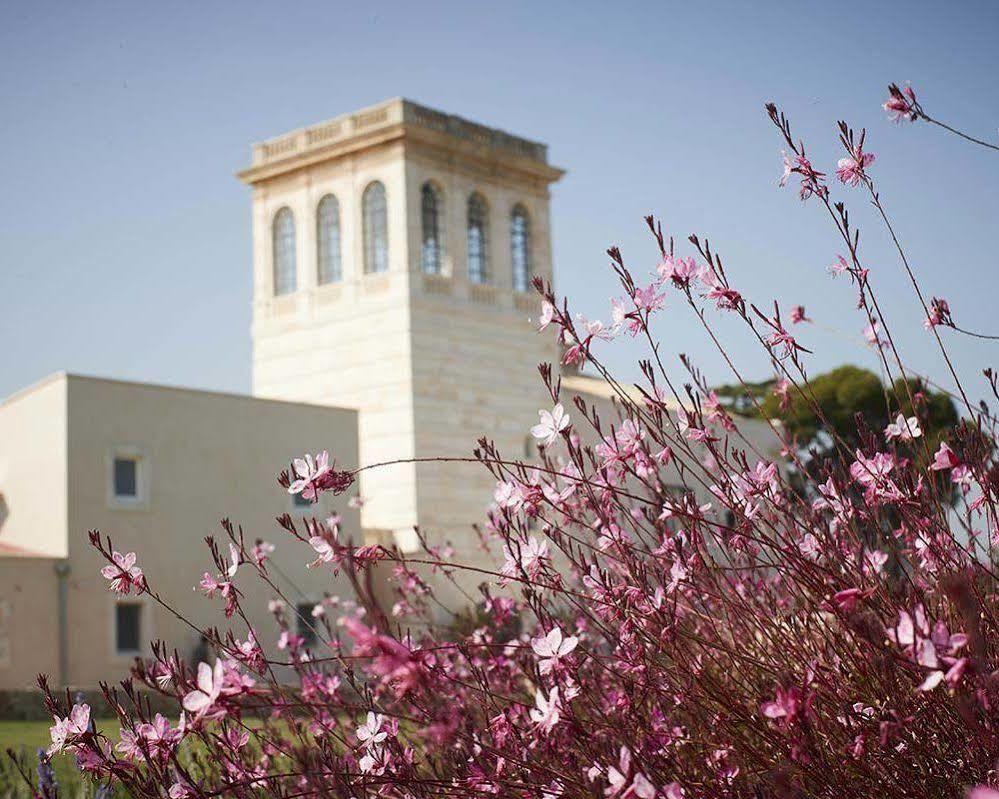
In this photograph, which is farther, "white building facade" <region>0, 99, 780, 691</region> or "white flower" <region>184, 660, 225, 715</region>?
"white building facade" <region>0, 99, 780, 691</region>

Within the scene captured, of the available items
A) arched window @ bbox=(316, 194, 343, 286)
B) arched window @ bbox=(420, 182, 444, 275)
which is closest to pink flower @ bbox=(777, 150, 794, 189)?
arched window @ bbox=(420, 182, 444, 275)

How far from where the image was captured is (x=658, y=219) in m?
A: 3.33

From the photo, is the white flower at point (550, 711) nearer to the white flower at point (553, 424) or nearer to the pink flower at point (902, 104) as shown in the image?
the white flower at point (553, 424)

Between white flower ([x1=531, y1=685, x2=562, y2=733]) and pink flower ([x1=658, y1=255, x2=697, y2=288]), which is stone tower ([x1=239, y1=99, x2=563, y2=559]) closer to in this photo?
pink flower ([x1=658, y1=255, x2=697, y2=288])

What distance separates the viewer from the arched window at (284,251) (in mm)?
33406

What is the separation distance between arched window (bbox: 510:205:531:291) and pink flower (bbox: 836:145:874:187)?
3025 centimetres

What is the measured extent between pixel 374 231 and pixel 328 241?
1367mm

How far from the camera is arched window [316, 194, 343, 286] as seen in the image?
3281 centimetres

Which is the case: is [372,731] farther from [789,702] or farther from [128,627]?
[128,627]

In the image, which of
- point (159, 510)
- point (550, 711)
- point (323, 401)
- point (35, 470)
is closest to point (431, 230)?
point (323, 401)

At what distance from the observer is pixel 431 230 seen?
3247 centimetres

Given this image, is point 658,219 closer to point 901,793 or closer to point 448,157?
point 901,793

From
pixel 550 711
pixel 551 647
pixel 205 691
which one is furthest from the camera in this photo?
pixel 551 647

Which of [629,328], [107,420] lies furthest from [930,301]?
[107,420]
